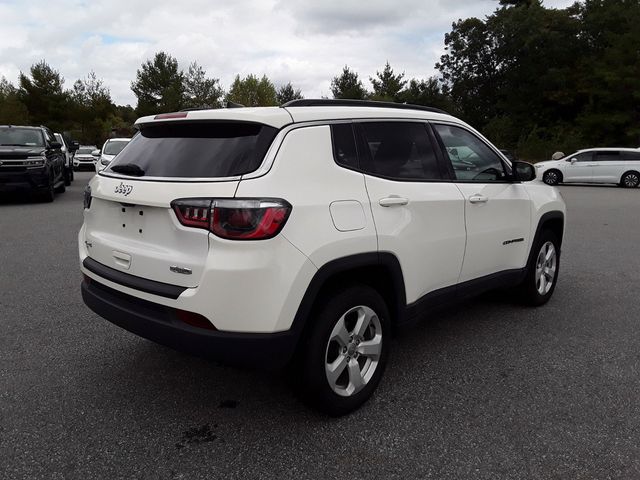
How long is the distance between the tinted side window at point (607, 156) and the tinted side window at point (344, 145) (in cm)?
2133

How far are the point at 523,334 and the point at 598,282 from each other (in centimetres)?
220

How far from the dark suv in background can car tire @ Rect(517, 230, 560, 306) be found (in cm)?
1147

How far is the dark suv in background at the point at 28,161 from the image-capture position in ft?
40.1

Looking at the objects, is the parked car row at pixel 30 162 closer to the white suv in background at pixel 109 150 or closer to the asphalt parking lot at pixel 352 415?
the white suv in background at pixel 109 150

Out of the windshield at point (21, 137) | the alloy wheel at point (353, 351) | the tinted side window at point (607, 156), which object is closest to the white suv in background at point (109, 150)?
the windshield at point (21, 137)

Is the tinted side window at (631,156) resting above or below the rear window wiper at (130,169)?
above

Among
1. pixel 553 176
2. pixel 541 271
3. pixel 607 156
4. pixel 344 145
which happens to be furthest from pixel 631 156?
pixel 344 145

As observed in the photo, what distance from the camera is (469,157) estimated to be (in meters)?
4.08

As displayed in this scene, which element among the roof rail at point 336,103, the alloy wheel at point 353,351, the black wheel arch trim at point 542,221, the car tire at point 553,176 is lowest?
the alloy wheel at point 353,351

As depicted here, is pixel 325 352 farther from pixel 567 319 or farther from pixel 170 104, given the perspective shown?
pixel 170 104

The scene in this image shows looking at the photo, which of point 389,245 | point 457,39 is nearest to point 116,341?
point 389,245

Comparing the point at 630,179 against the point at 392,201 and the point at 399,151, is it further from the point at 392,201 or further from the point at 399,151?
the point at 392,201

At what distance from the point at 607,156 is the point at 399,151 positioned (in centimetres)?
2103

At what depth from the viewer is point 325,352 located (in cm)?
282
